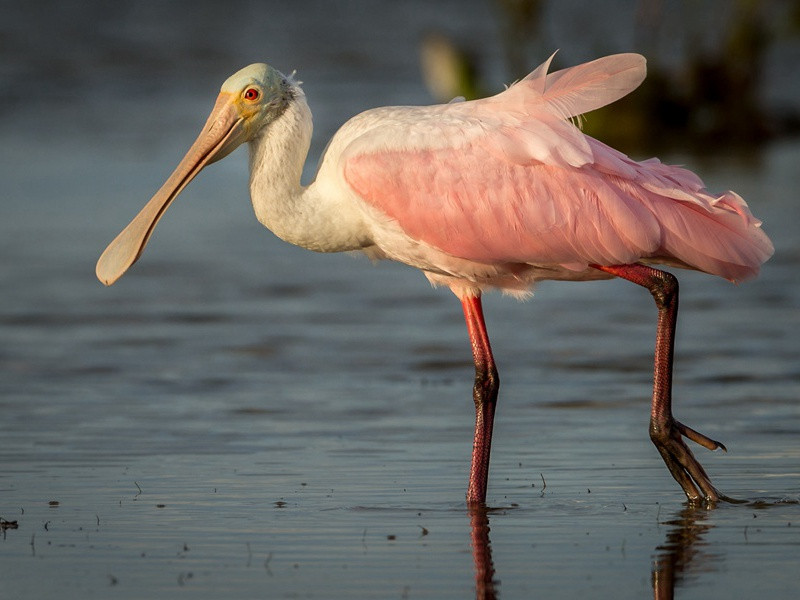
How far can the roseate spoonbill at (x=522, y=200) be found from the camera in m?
7.29

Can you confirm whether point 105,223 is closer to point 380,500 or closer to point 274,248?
point 274,248

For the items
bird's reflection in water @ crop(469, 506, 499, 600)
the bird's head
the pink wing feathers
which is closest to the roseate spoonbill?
the pink wing feathers

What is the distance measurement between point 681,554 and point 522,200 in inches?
80.4

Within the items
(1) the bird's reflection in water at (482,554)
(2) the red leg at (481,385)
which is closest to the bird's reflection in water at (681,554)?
(1) the bird's reflection in water at (482,554)

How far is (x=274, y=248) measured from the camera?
49.8 ft

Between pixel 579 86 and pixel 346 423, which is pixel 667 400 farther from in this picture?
pixel 346 423

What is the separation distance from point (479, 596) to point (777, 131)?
708 inches

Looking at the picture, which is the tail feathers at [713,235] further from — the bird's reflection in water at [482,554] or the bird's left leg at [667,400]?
the bird's reflection in water at [482,554]

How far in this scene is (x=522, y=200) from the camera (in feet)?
24.2

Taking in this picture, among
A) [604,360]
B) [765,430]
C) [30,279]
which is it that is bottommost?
[765,430]

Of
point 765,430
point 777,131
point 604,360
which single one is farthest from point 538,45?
point 765,430

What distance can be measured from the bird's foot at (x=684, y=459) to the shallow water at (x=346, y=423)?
14cm

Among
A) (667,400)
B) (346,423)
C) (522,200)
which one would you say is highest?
(522,200)

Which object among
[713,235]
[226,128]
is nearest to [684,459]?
[713,235]
